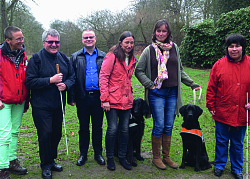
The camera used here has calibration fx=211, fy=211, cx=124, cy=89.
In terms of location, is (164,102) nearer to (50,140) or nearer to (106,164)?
(106,164)

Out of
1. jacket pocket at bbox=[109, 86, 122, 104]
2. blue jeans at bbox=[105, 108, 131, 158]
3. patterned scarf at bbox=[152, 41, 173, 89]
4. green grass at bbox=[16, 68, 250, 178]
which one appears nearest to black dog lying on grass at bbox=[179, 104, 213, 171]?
green grass at bbox=[16, 68, 250, 178]

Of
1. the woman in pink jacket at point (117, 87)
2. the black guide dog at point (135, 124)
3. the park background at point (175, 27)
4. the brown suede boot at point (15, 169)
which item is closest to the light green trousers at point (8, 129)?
the brown suede boot at point (15, 169)

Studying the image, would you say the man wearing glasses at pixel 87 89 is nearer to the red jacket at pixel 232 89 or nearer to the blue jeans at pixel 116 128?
the blue jeans at pixel 116 128

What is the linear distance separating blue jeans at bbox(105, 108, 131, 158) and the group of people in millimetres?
16

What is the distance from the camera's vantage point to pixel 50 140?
3.19m

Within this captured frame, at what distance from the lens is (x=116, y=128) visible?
3.41 metres

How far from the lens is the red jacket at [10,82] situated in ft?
9.54

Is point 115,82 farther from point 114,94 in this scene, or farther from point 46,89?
point 46,89

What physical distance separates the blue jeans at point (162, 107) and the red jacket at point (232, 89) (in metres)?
0.70

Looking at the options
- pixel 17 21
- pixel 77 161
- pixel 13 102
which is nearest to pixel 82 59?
pixel 13 102

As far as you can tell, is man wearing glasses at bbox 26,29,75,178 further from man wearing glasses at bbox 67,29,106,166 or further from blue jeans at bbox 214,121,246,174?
blue jeans at bbox 214,121,246,174

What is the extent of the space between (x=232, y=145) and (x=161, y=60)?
1.77 m

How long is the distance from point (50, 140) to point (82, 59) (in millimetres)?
1373

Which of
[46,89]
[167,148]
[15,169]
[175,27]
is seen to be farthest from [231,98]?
[175,27]
